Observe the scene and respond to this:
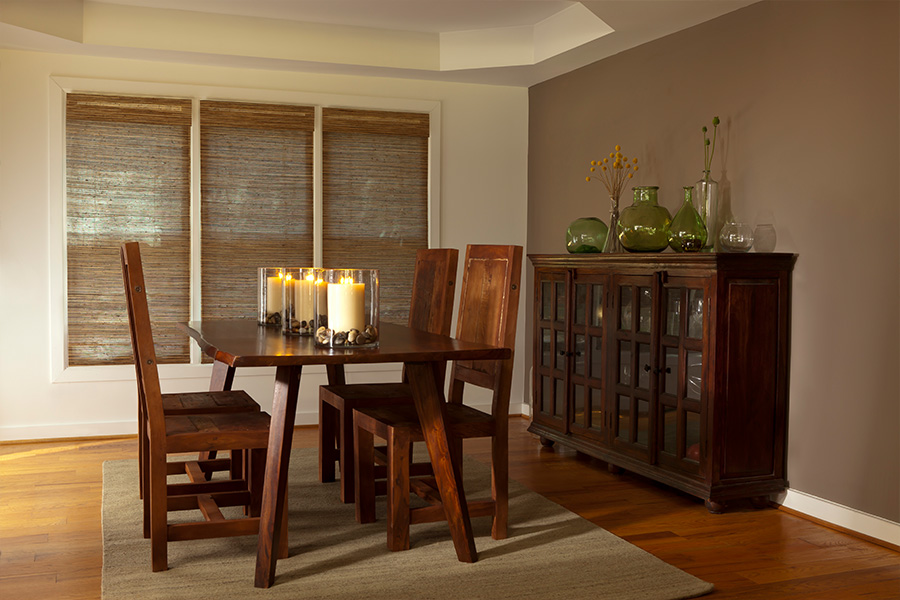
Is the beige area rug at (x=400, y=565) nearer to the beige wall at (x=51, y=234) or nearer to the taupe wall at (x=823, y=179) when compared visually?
the taupe wall at (x=823, y=179)

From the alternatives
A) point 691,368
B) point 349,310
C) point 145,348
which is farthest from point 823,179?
point 145,348

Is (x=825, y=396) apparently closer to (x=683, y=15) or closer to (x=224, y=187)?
(x=683, y=15)

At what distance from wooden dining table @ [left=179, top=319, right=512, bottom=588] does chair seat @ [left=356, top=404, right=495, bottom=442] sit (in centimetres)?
12

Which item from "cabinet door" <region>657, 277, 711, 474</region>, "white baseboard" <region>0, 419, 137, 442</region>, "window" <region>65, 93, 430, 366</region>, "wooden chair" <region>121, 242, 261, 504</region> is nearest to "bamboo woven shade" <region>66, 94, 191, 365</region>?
"window" <region>65, 93, 430, 366</region>

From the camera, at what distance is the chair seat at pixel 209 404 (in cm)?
316

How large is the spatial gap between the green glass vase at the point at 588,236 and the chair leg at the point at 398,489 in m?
1.92

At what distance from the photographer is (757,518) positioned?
3.54 m

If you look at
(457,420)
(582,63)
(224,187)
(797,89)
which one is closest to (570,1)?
(582,63)

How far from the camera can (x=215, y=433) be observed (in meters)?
2.79

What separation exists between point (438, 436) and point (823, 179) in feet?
6.26

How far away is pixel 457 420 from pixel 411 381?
357 millimetres

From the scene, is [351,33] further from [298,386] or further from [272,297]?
[298,386]

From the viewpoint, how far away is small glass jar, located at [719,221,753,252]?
3.69 m

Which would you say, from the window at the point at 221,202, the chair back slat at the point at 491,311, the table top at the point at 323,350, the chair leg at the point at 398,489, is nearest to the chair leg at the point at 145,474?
the table top at the point at 323,350
